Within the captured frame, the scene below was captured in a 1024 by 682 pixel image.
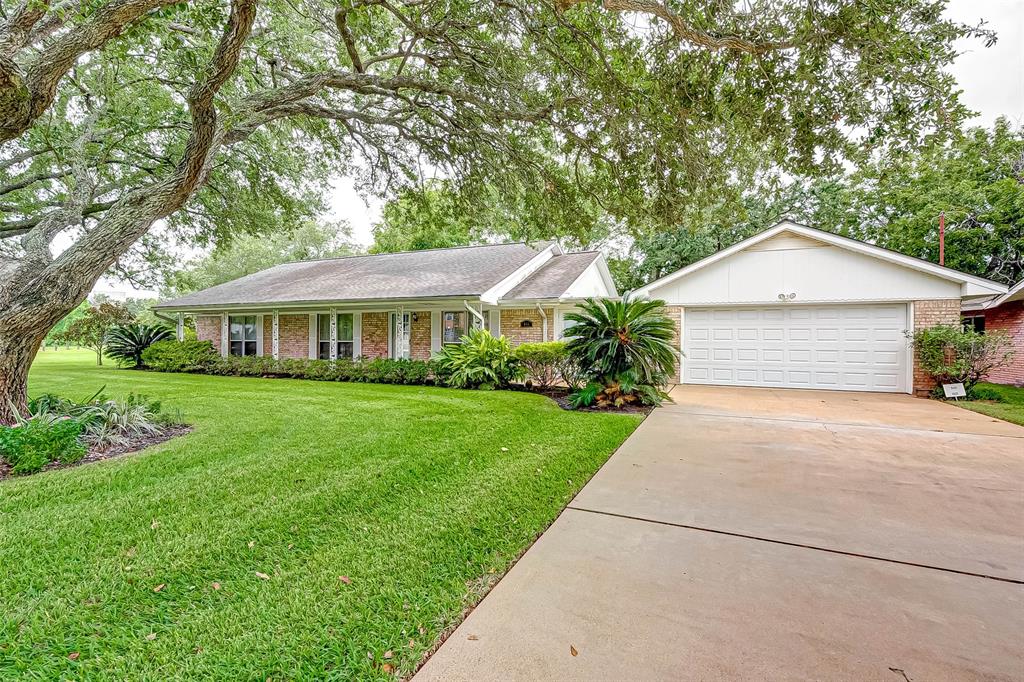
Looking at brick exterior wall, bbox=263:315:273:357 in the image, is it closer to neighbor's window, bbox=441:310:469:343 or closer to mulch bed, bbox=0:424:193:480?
neighbor's window, bbox=441:310:469:343

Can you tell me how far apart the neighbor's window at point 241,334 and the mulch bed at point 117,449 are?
11.4m

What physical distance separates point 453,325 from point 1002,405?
1248cm

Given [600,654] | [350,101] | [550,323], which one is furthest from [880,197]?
[600,654]

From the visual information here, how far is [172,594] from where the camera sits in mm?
2264

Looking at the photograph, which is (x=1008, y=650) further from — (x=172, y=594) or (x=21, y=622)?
(x=21, y=622)

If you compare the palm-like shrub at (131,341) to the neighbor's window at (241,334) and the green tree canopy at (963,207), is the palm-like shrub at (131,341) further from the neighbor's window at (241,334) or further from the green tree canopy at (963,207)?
the green tree canopy at (963,207)

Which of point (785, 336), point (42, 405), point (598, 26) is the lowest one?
point (42, 405)

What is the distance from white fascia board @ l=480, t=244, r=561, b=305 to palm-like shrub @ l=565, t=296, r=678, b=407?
420 centimetres

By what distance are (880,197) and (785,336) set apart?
522 inches

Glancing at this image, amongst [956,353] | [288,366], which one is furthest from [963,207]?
[288,366]

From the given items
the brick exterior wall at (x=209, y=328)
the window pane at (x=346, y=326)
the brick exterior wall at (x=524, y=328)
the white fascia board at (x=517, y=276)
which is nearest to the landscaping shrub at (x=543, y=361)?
the white fascia board at (x=517, y=276)

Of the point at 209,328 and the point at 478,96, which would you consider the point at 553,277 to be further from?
the point at 209,328

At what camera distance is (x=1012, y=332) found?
38.4 ft

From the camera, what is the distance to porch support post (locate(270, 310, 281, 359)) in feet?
48.0
